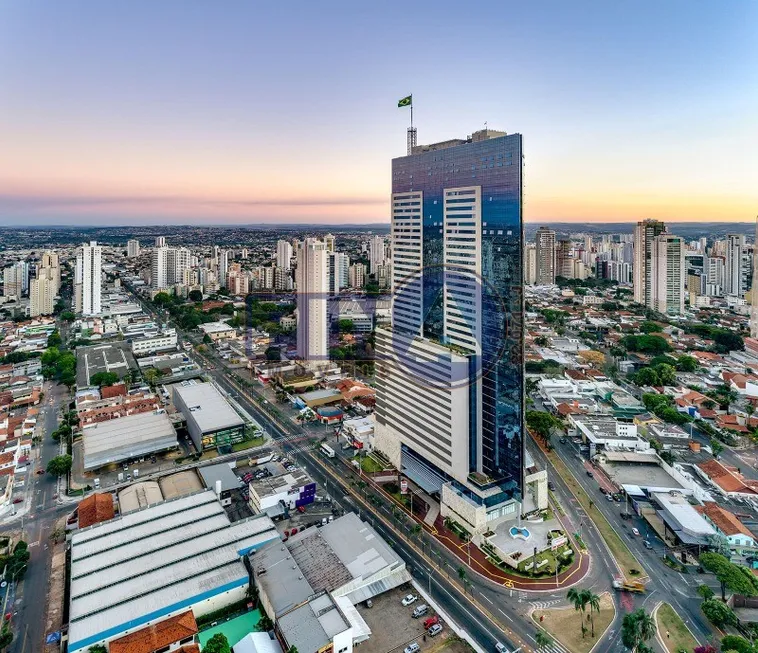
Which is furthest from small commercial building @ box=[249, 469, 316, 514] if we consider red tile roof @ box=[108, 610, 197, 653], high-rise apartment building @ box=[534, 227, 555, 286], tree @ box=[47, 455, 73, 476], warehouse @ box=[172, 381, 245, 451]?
high-rise apartment building @ box=[534, 227, 555, 286]

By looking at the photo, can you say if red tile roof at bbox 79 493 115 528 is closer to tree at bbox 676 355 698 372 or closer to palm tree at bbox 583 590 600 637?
palm tree at bbox 583 590 600 637

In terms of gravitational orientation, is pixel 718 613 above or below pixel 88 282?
below

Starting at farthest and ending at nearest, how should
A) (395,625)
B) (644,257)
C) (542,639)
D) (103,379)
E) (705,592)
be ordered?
1. (644,257)
2. (103,379)
3. (705,592)
4. (395,625)
5. (542,639)

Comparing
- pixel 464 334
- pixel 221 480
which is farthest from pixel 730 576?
pixel 221 480

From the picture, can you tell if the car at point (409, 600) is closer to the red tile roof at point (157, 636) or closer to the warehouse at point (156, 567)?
the warehouse at point (156, 567)

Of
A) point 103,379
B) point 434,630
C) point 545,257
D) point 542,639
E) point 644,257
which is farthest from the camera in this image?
point 545,257

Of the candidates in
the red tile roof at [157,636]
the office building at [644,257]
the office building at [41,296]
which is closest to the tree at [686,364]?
the office building at [644,257]

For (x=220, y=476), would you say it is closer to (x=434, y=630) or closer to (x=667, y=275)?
(x=434, y=630)
